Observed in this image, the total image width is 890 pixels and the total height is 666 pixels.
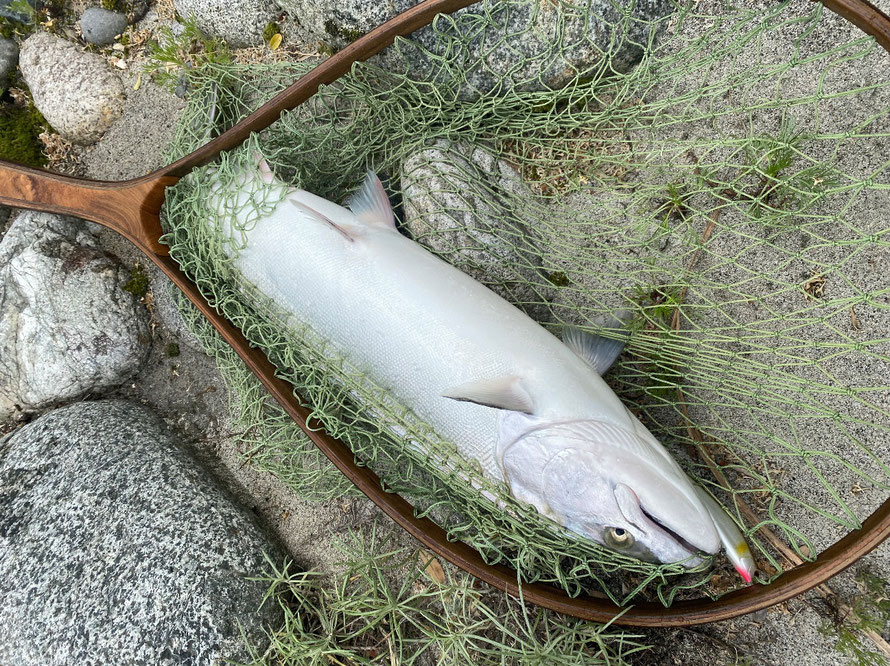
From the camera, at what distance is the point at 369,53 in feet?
7.93

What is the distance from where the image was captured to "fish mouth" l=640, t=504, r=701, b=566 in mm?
1929

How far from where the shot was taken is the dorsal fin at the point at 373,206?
259 centimetres

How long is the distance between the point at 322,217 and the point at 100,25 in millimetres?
2323

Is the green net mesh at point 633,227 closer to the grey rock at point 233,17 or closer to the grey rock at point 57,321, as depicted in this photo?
the grey rock at point 233,17

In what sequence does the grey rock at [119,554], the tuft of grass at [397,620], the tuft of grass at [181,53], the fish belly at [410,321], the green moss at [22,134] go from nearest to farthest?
the fish belly at [410,321] < the tuft of grass at [397,620] < the grey rock at [119,554] < the tuft of grass at [181,53] < the green moss at [22,134]

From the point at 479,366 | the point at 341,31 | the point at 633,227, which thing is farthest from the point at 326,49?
the point at 479,366

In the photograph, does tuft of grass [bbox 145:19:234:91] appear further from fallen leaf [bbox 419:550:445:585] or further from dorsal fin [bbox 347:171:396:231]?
fallen leaf [bbox 419:550:445:585]

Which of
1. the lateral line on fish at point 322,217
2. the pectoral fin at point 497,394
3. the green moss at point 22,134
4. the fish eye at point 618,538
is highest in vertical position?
the lateral line on fish at point 322,217

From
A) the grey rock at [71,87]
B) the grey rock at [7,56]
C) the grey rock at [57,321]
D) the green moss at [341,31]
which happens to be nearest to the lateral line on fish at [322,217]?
the green moss at [341,31]

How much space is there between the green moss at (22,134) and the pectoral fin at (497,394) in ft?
10.5

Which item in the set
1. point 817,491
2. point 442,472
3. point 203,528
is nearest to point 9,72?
point 203,528

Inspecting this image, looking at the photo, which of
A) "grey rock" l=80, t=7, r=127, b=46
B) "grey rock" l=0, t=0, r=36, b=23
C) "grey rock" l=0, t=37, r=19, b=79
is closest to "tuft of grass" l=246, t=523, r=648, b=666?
"grey rock" l=80, t=7, r=127, b=46

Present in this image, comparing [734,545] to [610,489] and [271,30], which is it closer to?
[610,489]

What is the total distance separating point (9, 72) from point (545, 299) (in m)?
3.71
